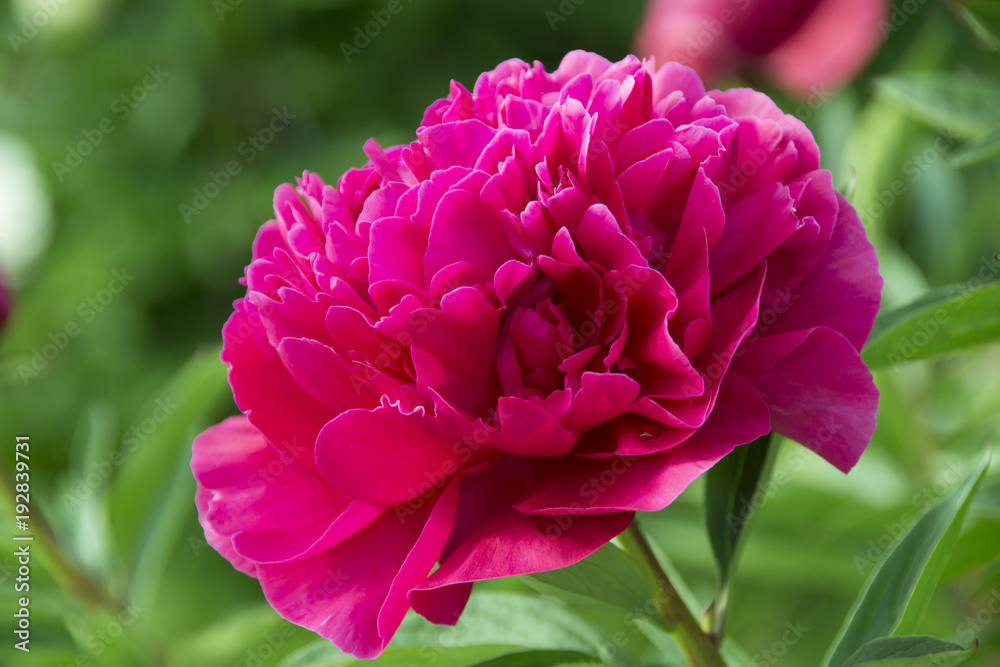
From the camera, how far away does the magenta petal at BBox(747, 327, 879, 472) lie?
0.39 meters

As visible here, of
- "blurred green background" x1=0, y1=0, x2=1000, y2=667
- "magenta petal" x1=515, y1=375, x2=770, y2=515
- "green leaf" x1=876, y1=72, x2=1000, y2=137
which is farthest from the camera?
"blurred green background" x1=0, y1=0, x2=1000, y2=667

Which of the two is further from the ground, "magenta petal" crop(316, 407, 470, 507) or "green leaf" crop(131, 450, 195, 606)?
"magenta petal" crop(316, 407, 470, 507)

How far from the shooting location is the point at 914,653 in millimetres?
404

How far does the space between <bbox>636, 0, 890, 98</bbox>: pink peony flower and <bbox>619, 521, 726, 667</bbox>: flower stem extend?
849 millimetres

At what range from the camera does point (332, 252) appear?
44cm

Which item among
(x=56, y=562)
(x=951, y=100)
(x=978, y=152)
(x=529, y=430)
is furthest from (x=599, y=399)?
(x=56, y=562)

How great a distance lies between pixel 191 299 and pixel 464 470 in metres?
1.55

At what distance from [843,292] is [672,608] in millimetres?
176

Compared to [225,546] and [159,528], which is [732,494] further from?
[159,528]

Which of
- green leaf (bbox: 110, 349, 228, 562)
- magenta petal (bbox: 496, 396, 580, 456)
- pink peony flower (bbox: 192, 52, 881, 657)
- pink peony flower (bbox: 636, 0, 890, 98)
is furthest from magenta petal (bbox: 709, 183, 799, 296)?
pink peony flower (bbox: 636, 0, 890, 98)

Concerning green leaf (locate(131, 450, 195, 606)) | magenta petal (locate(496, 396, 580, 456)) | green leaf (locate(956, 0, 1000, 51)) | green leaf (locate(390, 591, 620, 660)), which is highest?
green leaf (locate(956, 0, 1000, 51))

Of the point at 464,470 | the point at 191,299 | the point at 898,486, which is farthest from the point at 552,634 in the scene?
the point at 191,299

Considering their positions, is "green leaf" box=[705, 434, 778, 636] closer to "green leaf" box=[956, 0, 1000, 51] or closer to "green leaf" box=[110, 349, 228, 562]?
"green leaf" box=[956, 0, 1000, 51]

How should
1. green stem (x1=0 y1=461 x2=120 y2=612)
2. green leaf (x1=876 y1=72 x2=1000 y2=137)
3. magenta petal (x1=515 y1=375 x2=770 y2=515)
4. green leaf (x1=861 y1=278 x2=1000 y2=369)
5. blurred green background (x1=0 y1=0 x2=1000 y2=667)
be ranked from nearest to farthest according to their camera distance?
magenta petal (x1=515 y1=375 x2=770 y2=515), green leaf (x1=861 y1=278 x2=1000 y2=369), green leaf (x1=876 y1=72 x2=1000 y2=137), green stem (x1=0 y1=461 x2=120 y2=612), blurred green background (x1=0 y1=0 x2=1000 y2=667)
